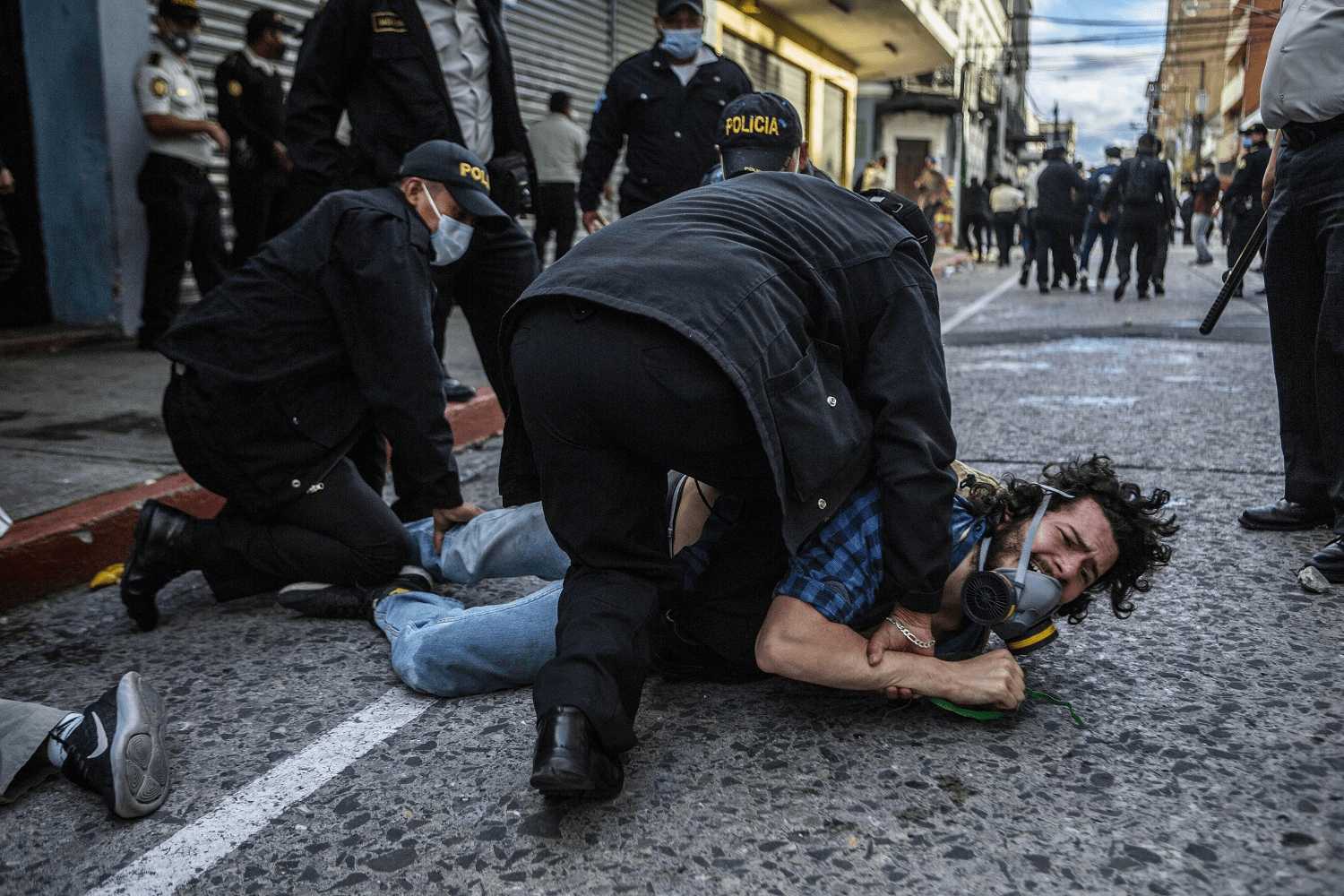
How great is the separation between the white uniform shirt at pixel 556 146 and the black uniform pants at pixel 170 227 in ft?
11.5

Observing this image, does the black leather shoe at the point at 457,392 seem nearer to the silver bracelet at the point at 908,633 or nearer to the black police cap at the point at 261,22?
the black police cap at the point at 261,22

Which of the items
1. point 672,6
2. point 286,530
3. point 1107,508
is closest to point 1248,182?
point 672,6

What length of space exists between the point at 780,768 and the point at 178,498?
248 cm

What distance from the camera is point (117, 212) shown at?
6551mm

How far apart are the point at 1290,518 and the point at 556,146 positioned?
23.6ft

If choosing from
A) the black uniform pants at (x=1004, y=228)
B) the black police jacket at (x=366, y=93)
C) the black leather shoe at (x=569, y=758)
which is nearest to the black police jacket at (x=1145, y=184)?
the black uniform pants at (x=1004, y=228)

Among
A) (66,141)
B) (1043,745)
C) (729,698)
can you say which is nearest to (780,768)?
(729,698)

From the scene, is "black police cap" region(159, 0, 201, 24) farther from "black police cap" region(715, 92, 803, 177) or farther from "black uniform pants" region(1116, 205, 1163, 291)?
"black uniform pants" region(1116, 205, 1163, 291)

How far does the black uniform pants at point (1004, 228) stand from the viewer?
18.8 metres

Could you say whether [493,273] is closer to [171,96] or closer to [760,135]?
[760,135]

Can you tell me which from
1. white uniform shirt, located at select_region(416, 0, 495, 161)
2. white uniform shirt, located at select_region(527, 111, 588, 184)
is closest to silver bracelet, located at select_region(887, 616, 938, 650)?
white uniform shirt, located at select_region(416, 0, 495, 161)

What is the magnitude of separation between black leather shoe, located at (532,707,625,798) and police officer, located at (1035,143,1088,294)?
12.5m

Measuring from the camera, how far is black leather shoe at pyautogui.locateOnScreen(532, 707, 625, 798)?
1.73 m

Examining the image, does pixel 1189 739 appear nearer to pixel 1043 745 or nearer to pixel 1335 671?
pixel 1043 745
